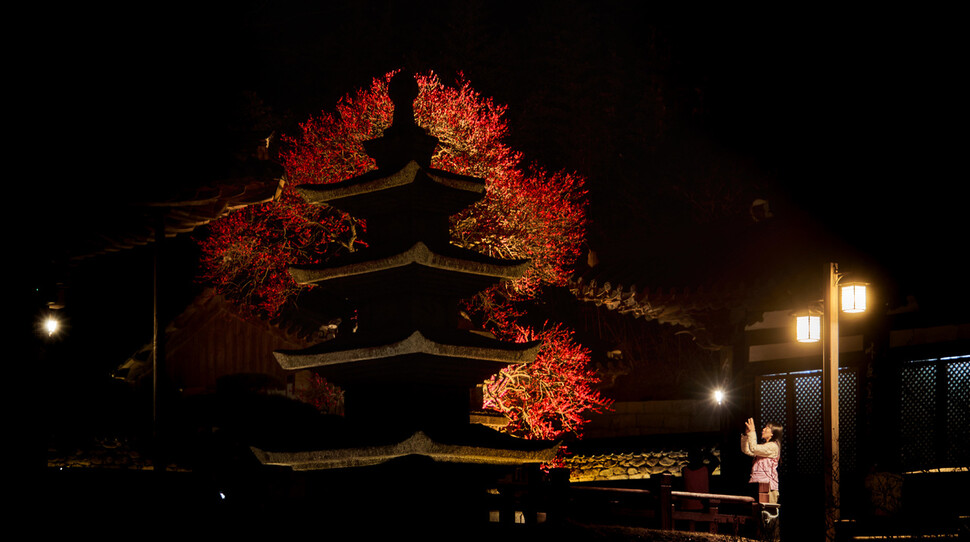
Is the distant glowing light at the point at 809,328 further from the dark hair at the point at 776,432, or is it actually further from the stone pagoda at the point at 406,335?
the stone pagoda at the point at 406,335

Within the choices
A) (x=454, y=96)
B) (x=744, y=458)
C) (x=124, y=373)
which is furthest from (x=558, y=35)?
(x=744, y=458)

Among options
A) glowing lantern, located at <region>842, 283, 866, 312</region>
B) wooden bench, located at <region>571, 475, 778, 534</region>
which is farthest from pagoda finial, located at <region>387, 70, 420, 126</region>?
wooden bench, located at <region>571, 475, 778, 534</region>

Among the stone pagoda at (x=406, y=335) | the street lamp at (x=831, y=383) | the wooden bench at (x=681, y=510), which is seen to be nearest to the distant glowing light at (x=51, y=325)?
the stone pagoda at (x=406, y=335)

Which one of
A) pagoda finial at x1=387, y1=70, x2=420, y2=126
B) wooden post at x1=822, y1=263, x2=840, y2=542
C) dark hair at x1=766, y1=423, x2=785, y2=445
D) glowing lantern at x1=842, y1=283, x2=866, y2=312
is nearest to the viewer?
pagoda finial at x1=387, y1=70, x2=420, y2=126

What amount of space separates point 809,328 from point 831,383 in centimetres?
189

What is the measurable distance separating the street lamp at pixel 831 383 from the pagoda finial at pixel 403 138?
5.84 meters

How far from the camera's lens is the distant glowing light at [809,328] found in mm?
14961

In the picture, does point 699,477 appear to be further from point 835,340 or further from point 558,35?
point 558,35

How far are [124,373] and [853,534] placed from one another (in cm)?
2059

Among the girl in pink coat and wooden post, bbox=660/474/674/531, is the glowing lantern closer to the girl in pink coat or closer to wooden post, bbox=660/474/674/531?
the girl in pink coat

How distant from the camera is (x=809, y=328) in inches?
589

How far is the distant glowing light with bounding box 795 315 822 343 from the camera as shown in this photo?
15.0 meters

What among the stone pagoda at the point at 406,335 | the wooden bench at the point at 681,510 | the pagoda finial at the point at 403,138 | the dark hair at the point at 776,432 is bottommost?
the wooden bench at the point at 681,510

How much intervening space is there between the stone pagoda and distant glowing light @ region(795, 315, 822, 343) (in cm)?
508
